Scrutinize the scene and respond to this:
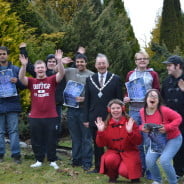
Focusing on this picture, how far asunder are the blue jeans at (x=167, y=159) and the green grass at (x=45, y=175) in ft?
1.46

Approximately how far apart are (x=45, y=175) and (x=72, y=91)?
1548 millimetres

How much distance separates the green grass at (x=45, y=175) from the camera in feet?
19.3

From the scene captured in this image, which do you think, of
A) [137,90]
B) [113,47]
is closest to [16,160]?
[137,90]

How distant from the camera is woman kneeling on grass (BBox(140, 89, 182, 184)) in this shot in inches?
210

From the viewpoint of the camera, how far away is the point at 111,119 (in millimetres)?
5902

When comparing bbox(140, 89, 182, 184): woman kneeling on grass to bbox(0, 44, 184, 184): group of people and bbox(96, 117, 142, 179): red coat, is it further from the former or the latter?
bbox(96, 117, 142, 179): red coat

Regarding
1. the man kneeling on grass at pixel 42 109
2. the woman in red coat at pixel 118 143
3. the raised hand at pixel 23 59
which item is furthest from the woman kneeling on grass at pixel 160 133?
the raised hand at pixel 23 59

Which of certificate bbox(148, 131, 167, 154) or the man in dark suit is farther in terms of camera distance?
the man in dark suit

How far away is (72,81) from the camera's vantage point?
675cm

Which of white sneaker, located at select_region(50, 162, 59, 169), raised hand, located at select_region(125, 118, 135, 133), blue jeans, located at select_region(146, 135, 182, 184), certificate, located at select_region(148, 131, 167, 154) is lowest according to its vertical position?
white sneaker, located at select_region(50, 162, 59, 169)

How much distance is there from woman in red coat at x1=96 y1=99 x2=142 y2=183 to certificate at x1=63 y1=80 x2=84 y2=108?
0.94 metres

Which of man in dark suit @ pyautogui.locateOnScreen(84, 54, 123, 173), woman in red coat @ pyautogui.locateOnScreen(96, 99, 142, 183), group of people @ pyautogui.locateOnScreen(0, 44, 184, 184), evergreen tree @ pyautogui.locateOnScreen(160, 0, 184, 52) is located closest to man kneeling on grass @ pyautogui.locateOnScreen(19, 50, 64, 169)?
group of people @ pyautogui.locateOnScreen(0, 44, 184, 184)

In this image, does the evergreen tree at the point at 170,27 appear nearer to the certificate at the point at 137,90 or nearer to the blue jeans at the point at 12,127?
the certificate at the point at 137,90

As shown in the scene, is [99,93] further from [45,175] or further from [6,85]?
[6,85]
